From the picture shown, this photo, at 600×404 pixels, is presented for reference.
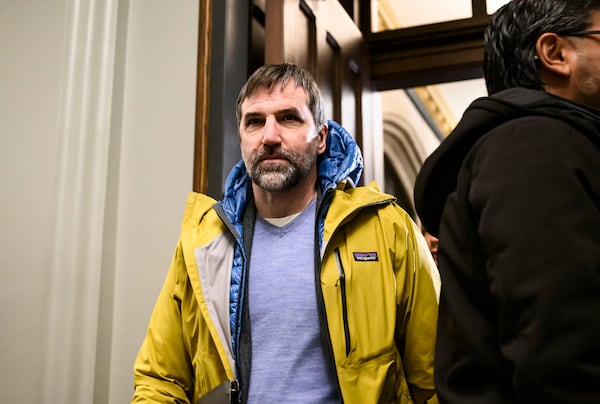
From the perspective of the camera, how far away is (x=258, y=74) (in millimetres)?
1706

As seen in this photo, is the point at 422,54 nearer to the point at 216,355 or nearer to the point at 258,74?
the point at 258,74

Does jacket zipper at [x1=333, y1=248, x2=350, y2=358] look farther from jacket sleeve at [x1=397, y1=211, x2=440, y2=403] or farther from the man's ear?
the man's ear

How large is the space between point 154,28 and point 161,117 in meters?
0.32

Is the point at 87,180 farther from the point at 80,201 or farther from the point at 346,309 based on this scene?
the point at 346,309

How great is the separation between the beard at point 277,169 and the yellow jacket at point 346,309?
0.34 feet

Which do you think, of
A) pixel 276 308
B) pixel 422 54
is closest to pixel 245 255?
pixel 276 308

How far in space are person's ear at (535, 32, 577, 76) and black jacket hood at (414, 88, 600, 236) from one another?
4.8 inches

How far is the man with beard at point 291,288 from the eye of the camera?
1392mm

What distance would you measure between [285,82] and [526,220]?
3.26 ft

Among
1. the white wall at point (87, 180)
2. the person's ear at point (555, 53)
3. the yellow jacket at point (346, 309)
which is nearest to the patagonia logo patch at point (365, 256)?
the yellow jacket at point (346, 309)

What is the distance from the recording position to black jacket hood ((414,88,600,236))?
878mm

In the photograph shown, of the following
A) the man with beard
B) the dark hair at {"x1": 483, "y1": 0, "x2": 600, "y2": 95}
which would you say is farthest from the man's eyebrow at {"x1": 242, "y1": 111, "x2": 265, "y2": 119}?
the dark hair at {"x1": 483, "y1": 0, "x2": 600, "y2": 95}

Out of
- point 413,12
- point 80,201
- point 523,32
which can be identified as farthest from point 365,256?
point 413,12

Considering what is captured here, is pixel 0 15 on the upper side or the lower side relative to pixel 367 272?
upper
